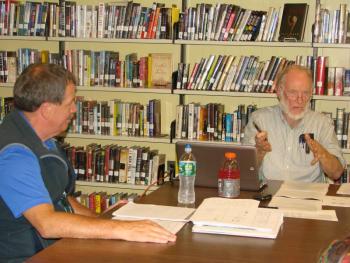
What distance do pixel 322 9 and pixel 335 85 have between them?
0.54 metres

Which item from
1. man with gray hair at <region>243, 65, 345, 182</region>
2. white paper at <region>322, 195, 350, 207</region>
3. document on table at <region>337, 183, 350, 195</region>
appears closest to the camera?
white paper at <region>322, 195, 350, 207</region>

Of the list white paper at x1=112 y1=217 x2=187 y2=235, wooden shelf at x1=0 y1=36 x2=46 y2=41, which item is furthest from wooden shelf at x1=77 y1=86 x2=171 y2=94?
white paper at x1=112 y1=217 x2=187 y2=235

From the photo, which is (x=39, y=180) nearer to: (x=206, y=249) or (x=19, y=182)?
(x=19, y=182)

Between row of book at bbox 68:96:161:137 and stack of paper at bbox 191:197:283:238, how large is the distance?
2122 mm

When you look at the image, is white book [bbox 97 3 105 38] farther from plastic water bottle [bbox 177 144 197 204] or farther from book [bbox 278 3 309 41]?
plastic water bottle [bbox 177 144 197 204]

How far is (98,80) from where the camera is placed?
4375mm

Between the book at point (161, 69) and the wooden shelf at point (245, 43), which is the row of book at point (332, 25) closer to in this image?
the wooden shelf at point (245, 43)

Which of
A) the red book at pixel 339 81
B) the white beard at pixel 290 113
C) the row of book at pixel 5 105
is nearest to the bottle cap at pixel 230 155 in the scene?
the white beard at pixel 290 113

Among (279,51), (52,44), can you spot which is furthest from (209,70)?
(52,44)

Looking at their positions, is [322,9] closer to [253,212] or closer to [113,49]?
[113,49]

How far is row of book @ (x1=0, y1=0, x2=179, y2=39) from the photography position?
420 centimetres

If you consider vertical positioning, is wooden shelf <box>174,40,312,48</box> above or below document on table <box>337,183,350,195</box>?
above

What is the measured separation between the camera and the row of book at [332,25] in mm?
3896

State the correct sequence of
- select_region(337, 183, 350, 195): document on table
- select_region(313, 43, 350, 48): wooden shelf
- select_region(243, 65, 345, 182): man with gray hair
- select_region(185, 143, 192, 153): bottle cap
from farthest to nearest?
select_region(313, 43, 350, 48): wooden shelf < select_region(243, 65, 345, 182): man with gray hair < select_region(337, 183, 350, 195): document on table < select_region(185, 143, 192, 153): bottle cap
